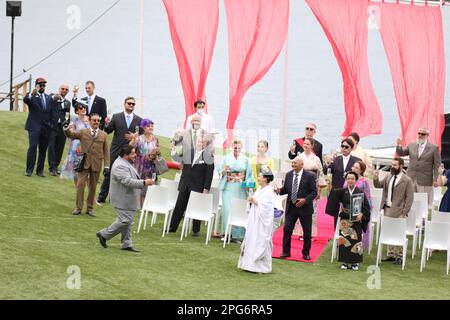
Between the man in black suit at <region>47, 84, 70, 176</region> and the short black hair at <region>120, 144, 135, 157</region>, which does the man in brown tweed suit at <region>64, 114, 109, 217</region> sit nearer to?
the man in black suit at <region>47, 84, 70, 176</region>

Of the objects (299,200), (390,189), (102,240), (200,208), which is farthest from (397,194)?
(102,240)

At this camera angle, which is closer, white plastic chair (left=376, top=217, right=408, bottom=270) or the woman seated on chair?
the woman seated on chair

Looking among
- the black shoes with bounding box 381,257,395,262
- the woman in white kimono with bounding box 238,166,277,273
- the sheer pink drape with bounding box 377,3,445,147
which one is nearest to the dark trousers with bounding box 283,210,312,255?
the woman in white kimono with bounding box 238,166,277,273

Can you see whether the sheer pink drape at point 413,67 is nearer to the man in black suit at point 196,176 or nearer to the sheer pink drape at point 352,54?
the sheer pink drape at point 352,54

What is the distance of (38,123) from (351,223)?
5.86 metres

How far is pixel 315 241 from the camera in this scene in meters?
12.8

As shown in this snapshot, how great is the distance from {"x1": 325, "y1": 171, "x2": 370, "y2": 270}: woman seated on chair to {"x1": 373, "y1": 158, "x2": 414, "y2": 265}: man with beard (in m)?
0.71

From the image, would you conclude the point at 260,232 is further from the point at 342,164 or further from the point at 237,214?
the point at 342,164

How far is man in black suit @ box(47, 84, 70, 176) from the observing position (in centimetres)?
1485

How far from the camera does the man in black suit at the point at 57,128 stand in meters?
14.9

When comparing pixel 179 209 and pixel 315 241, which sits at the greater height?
pixel 179 209
